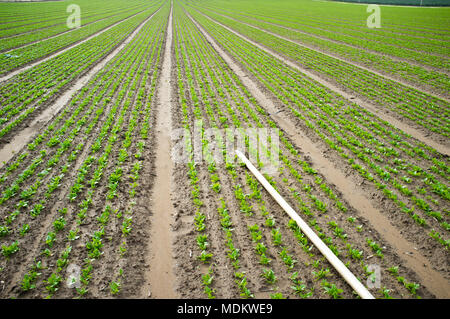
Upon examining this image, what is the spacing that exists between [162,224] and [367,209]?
5.45 m

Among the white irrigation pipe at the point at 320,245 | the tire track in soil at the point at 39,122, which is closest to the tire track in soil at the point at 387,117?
the white irrigation pipe at the point at 320,245

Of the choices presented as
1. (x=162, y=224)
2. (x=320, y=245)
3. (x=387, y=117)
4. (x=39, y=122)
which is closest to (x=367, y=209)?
(x=320, y=245)

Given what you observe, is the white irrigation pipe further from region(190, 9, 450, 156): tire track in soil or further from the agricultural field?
region(190, 9, 450, 156): tire track in soil

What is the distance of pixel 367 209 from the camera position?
6402 mm

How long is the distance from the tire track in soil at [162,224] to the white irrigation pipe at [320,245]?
2.75m

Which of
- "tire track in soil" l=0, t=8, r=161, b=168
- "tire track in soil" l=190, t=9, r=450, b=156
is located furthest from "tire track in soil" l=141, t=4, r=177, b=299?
"tire track in soil" l=190, t=9, r=450, b=156

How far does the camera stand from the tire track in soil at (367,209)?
477 centimetres

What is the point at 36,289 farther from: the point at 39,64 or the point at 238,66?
the point at 39,64

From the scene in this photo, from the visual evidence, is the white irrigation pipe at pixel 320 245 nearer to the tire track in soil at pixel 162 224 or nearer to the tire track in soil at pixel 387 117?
the tire track in soil at pixel 162 224

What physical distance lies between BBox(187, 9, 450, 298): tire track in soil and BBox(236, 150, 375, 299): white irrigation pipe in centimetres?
155

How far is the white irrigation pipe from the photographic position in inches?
170

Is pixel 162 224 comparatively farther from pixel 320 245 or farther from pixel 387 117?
pixel 387 117

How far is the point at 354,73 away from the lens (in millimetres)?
16594

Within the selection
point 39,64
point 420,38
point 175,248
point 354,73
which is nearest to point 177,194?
point 175,248
